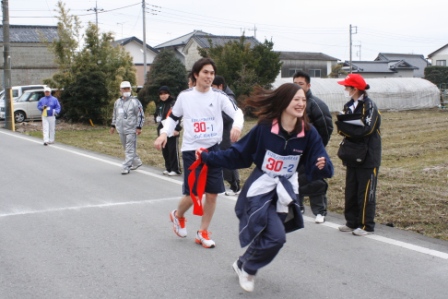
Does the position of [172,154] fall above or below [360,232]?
above

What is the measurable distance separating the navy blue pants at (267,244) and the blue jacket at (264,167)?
0.19 ft

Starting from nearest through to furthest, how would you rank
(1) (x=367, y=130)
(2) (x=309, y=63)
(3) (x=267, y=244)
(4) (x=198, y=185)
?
1. (3) (x=267, y=244)
2. (4) (x=198, y=185)
3. (1) (x=367, y=130)
4. (2) (x=309, y=63)

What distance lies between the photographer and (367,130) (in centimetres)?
629

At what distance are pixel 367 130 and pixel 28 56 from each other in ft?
158

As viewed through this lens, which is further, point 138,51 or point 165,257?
point 138,51

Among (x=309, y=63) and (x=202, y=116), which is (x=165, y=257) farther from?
(x=309, y=63)

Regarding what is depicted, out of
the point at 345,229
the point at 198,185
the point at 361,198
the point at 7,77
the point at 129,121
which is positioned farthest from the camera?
the point at 7,77

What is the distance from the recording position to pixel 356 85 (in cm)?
632

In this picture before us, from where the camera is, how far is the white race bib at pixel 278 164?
471 centimetres

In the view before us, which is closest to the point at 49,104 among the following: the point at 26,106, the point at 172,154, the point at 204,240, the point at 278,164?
the point at 172,154

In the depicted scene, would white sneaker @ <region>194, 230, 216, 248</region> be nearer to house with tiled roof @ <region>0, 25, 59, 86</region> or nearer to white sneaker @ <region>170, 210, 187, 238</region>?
white sneaker @ <region>170, 210, 187, 238</region>

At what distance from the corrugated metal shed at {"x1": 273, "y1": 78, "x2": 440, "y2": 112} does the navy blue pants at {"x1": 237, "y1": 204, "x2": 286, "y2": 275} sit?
32.0 meters

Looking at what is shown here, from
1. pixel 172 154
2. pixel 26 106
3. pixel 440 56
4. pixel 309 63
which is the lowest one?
pixel 172 154

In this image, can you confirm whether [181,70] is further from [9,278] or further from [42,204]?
[9,278]
